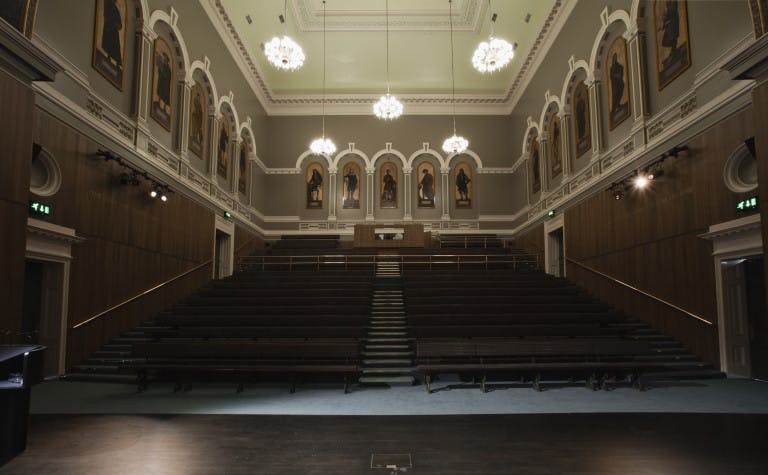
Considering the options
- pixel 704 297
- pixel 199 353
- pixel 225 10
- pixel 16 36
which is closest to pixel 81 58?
pixel 16 36

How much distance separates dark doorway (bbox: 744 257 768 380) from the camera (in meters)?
7.59

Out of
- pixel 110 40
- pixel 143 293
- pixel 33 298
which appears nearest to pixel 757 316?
pixel 143 293

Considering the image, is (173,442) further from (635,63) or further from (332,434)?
(635,63)

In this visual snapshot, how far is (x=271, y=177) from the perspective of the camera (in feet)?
67.1

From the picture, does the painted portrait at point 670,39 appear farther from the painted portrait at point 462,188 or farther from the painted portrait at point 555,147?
the painted portrait at point 462,188

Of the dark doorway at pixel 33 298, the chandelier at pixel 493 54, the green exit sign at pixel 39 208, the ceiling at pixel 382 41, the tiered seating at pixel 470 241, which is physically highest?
the ceiling at pixel 382 41

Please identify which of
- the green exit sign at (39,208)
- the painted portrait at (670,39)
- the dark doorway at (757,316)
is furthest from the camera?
the painted portrait at (670,39)

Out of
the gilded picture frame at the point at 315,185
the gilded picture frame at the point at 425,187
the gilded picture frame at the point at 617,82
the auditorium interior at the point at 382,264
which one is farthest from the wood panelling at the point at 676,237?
the gilded picture frame at the point at 315,185

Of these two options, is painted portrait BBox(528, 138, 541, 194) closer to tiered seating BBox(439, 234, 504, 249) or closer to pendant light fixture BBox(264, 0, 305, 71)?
tiered seating BBox(439, 234, 504, 249)

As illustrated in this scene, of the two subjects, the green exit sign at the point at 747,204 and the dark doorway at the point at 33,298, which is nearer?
the green exit sign at the point at 747,204

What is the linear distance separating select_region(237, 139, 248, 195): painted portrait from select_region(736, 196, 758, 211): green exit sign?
47.0ft

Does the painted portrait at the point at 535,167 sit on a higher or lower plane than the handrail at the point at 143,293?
higher

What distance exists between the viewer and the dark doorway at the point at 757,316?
7.59 metres

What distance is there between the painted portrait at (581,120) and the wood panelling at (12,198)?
1240 cm
